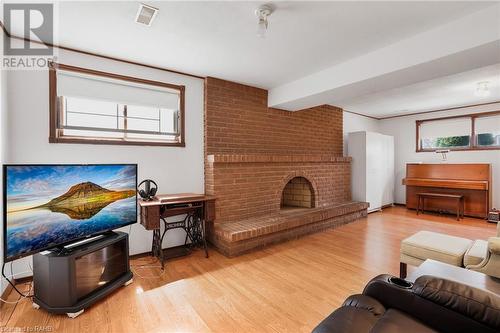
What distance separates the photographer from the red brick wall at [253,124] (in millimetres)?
3420

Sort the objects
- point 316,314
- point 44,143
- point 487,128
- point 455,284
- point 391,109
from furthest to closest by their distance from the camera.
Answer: point 391,109 < point 487,128 < point 44,143 < point 316,314 < point 455,284

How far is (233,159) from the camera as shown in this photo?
3359 millimetres

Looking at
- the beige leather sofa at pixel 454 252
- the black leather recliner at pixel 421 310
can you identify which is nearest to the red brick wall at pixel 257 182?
the beige leather sofa at pixel 454 252

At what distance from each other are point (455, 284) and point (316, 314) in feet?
3.51

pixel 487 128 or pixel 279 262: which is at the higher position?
pixel 487 128

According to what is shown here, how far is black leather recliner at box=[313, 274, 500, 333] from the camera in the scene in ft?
3.27

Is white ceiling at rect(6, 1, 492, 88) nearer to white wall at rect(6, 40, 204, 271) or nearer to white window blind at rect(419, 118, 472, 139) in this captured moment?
white wall at rect(6, 40, 204, 271)

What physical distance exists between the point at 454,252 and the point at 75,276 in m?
3.21

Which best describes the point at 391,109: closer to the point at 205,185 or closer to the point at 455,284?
the point at 205,185

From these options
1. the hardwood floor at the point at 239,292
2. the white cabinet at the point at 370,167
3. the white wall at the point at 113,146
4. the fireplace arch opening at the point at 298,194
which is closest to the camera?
the hardwood floor at the point at 239,292

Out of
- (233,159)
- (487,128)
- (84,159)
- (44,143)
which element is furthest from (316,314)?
(487,128)

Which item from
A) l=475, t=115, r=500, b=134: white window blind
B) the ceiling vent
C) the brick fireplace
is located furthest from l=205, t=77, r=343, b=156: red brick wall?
l=475, t=115, r=500, b=134: white window blind

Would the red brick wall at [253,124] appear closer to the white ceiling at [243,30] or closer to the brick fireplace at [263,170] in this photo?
the brick fireplace at [263,170]

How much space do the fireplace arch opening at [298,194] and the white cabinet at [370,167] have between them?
1.44m
